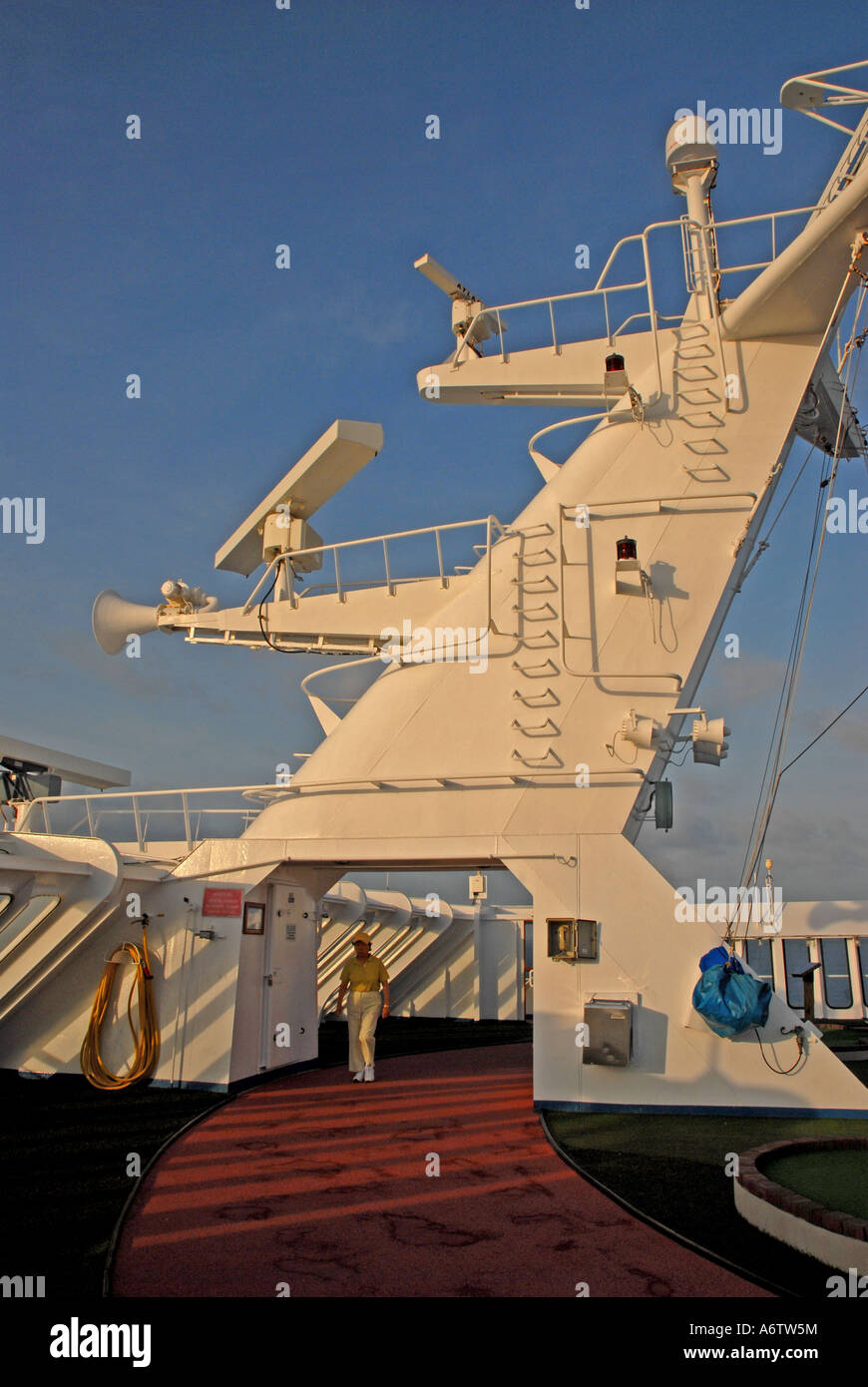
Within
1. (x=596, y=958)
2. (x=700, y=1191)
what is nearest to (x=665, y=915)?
(x=596, y=958)

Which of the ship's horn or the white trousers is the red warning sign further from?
the ship's horn

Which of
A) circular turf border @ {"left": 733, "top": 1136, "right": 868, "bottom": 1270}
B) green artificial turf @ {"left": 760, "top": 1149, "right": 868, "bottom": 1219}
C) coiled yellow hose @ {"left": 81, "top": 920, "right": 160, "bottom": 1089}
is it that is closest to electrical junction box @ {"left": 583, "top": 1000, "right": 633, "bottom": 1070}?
green artificial turf @ {"left": 760, "top": 1149, "right": 868, "bottom": 1219}

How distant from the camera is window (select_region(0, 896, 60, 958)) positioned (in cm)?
1166

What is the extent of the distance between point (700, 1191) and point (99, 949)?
8153 millimetres

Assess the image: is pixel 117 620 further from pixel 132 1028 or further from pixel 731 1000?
pixel 731 1000

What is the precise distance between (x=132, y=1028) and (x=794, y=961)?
13177mm

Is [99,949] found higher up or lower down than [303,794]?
lower down

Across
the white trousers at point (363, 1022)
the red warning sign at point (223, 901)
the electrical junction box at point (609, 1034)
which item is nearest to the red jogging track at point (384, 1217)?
the electrical junction box at point (609, 1034)

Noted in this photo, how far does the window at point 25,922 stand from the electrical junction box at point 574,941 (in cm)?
591

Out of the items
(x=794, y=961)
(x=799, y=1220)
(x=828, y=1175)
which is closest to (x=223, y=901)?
(x=828, y=1175)

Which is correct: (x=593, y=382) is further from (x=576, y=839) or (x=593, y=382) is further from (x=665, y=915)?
(x=665, y=915)

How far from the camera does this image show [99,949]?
12188mm

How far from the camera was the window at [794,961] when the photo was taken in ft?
57.2

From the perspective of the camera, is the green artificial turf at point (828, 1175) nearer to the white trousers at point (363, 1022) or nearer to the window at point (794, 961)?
the white trousers at point (363, 1022)
